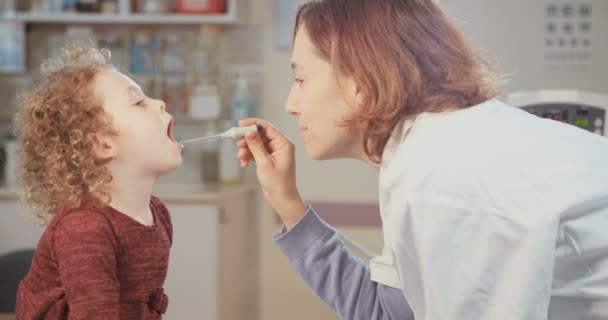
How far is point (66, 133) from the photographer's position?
134 centimetres

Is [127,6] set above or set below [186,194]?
above

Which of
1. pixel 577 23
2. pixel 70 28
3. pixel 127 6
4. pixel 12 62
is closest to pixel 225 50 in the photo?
pixel 127 6

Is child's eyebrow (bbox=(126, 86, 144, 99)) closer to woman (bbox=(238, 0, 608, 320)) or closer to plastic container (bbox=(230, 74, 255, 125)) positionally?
woman (bbox=(238, 0, 608, 320))

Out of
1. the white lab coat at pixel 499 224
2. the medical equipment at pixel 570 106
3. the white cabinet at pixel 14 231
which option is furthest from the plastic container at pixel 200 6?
the white lab coat at pixel 499 224

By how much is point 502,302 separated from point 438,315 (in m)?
0.08

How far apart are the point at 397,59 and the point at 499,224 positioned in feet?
1.10

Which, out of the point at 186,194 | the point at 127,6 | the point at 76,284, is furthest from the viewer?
the point at 127,6

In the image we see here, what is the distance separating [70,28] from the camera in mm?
3564

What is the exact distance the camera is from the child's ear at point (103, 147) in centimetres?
133

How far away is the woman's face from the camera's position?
121 cm

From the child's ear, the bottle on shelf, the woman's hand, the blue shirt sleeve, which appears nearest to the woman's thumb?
the woman's hand

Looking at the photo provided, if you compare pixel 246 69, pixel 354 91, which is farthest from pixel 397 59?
pixel 246 69

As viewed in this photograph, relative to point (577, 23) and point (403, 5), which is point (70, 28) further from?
point (403, 5)

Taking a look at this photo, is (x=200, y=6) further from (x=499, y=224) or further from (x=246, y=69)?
(x=499, y=224)
